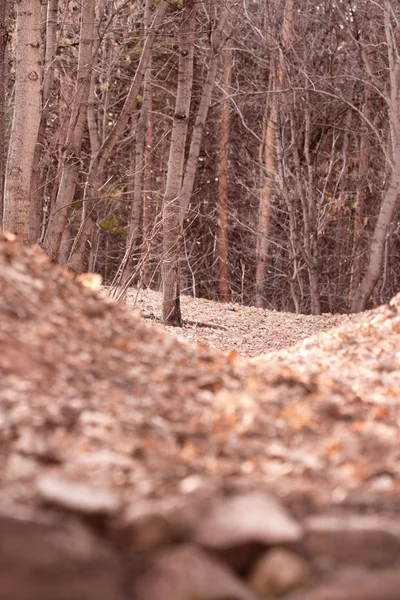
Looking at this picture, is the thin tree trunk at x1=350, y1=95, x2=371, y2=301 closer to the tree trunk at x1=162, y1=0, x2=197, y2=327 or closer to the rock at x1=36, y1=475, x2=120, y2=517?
the tree trunk at x1=162, y1=0, x2=197, y2=327

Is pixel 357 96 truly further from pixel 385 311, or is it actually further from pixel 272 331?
pixel 385 311

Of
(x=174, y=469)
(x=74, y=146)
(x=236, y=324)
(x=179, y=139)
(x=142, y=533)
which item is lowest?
(x=236, y=324)

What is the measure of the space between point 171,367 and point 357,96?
14.7 meters

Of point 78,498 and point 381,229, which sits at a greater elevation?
point 381,229

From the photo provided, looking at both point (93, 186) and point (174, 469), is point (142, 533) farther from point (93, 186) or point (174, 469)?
point (93, 186)

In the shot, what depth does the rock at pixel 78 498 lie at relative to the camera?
2.62 meters

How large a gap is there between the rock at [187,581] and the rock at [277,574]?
0.05 meters

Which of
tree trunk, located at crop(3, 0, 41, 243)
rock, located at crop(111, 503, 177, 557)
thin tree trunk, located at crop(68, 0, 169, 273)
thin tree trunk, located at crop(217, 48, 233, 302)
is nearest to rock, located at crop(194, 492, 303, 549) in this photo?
rock, located at crop(111, 503, 177, 557)

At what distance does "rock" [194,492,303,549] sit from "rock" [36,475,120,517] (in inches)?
12.1

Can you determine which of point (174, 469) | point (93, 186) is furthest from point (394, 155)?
point (174, 469)

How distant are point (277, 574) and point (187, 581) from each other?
0.31 m

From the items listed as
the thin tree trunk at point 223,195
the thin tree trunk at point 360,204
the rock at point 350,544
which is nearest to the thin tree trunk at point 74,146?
the rock at point 350,544

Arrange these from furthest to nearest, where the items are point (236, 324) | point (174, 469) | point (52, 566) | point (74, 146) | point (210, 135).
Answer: point (210, 135) < point (236, 324) < point (74, 146) < point (174, 469) < point (52, 566)

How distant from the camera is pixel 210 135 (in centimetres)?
1992
